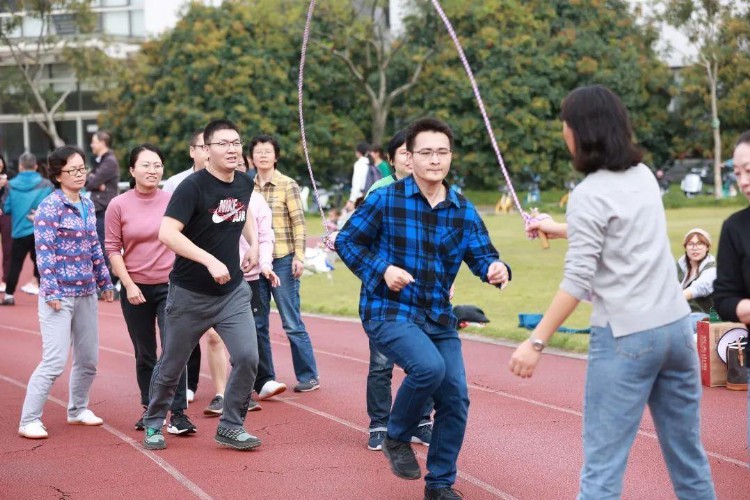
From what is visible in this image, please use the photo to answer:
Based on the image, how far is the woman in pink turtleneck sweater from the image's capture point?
749 cm

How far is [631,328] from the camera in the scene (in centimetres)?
413

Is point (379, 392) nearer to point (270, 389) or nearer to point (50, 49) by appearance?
point (270, 389)

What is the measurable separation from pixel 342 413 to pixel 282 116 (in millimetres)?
31614

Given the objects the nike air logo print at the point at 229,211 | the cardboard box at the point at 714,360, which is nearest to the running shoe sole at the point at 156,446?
the nike air logo print at the point at 229,211

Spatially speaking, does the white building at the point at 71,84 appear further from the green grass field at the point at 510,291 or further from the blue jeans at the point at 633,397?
the blue jeans at the point at 633,397

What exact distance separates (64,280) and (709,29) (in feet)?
111

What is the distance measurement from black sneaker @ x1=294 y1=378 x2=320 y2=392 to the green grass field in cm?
276

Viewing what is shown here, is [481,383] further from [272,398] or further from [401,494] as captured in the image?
[401,494]

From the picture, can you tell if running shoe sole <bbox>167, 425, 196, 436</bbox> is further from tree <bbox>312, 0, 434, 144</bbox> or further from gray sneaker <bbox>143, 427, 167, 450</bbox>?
tree <bbox>312, 0, 434, 144</bbox>

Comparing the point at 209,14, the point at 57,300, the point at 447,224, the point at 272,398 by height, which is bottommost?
the point at 272,398

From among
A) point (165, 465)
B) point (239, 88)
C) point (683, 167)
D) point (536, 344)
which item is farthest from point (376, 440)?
point (683, 167)

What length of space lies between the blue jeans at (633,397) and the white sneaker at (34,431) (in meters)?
4.31

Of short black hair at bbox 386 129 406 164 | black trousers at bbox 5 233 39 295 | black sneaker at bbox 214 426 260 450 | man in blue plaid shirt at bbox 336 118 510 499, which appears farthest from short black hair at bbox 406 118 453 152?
black trousers at bbox 5 233 39 295

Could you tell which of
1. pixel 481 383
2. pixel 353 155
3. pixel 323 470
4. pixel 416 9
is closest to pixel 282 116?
pixel 353 155
